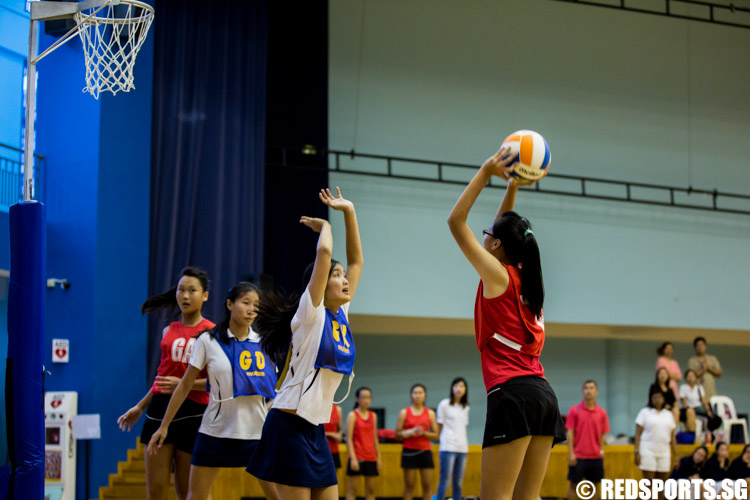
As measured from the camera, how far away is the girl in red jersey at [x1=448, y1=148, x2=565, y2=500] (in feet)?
10.6

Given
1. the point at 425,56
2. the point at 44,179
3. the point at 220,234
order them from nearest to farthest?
the point at 44,179 < the point at 220,234 < the point at 425,56

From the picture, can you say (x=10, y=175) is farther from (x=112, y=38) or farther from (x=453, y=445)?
(x=453, y=445)

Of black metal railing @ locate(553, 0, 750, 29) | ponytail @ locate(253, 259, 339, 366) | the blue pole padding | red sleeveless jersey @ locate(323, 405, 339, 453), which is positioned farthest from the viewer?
black metal railing @ locate(553, 0, 750, 29)

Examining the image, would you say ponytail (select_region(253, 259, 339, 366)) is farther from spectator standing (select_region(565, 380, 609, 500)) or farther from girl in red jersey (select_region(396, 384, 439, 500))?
spectator standing (select_region(565, 380, 609, 500))

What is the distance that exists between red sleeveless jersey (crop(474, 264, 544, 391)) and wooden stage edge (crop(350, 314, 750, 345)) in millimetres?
7953

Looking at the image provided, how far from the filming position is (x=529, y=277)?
3379mm

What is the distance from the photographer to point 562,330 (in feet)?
42.3

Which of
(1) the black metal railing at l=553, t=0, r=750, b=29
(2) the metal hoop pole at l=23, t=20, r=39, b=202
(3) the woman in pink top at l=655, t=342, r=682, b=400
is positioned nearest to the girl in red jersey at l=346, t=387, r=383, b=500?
(3) the woman in pink top at l=655, t=342, r=682, b=400

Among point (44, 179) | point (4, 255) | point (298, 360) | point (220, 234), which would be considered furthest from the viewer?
point (220, 234)

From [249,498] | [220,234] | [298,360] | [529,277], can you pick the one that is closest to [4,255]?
[220,234]

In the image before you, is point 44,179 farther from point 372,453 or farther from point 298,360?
point 298,360

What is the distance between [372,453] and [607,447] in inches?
141

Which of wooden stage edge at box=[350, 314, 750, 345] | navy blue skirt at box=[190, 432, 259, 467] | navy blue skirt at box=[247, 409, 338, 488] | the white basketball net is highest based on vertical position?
the white basketball net

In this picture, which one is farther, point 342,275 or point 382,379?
point 382,379
